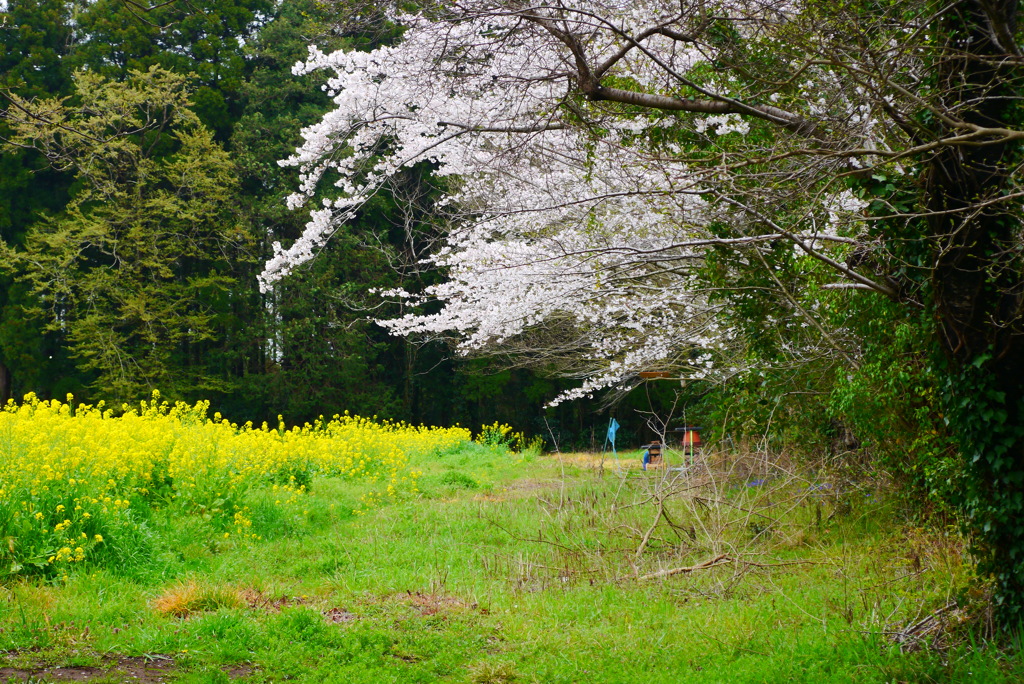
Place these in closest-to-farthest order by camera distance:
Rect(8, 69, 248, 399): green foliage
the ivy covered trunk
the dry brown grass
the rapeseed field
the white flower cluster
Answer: the ivy covered trunk → the dry brown grass → the rapeseed field → the white flower cluster → Rect(8, 69, 248, 399): green foliage

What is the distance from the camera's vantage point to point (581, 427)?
22875mm

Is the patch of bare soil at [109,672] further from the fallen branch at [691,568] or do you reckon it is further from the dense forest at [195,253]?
the dense forest at [195,253]

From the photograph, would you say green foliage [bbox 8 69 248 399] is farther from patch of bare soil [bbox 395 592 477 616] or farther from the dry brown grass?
patch of bare soil [bbox 395 592 477 616]

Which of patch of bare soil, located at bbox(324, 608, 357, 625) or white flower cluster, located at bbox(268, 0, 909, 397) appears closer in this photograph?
patch of bare soil, located at bbox(324, 608, 357, 625)

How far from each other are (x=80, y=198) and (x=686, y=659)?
20272 millimetres

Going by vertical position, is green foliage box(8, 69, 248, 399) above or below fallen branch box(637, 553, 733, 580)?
above

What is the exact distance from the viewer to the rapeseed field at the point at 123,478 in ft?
16.7

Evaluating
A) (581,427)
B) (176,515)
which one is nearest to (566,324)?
(176,515)

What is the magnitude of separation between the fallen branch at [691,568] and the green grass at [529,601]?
5 centimetres

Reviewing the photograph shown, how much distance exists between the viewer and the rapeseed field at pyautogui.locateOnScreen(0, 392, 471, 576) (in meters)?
5.09

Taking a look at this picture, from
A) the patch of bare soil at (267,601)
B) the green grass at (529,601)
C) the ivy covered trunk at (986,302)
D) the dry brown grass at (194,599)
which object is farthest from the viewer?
the patch of bare soil at (267,601)

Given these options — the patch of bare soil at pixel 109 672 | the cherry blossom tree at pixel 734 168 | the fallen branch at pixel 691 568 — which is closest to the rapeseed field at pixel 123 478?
the patch of bare soil at pixel 109 672

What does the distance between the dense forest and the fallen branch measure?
1324 centimetres

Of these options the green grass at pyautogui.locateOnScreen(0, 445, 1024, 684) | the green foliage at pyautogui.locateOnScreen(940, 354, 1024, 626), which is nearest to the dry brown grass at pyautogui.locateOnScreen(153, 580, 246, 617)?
the green grass at pyautogui.locateOnScreen(0, 445, 1024, 684)
